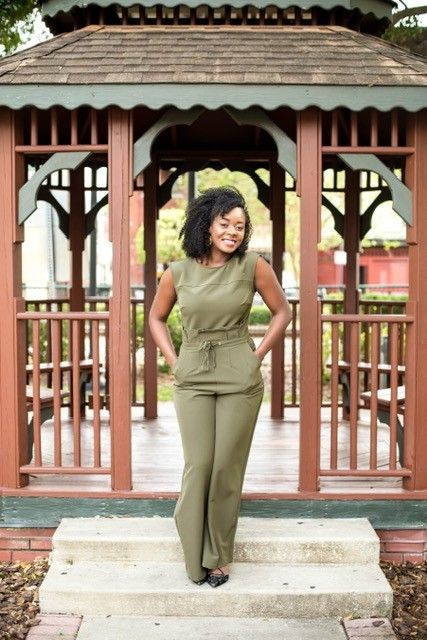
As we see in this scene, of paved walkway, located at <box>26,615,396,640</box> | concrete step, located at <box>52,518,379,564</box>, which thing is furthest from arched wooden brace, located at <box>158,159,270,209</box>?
paved walkway, located at <box>26,615,396,640</box>

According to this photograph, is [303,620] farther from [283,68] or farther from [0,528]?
[283,68]

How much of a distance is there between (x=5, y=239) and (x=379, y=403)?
3152 mm

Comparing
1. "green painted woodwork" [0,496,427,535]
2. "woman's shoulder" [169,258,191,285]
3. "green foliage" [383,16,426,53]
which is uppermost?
"green foliage" [383,16,426,53]

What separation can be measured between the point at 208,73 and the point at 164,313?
5.75ft

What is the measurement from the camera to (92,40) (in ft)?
22.8

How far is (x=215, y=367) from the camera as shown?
17.6 feet

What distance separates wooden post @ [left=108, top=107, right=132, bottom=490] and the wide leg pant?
1.10m

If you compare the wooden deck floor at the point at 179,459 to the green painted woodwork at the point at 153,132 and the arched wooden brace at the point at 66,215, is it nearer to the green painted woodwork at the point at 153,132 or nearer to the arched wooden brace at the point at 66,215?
the arched wooden brace at the point at 66,215

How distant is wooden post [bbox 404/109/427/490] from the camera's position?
20.9 feet

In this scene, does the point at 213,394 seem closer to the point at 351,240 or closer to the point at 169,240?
the point at 351,240

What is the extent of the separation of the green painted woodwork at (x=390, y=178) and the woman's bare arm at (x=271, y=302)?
50.0 inches

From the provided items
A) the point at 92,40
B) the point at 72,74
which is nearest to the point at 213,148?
the point at 92,40

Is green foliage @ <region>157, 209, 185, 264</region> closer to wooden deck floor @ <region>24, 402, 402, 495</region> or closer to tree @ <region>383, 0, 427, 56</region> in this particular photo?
tree @ <region>383, 0, 427, 56</region>

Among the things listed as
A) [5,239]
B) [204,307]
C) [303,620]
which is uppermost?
[5,239]
